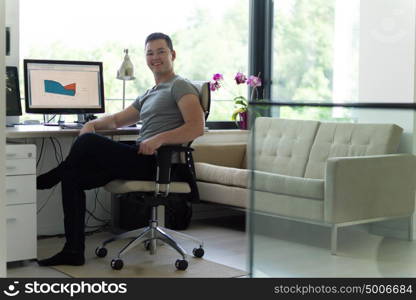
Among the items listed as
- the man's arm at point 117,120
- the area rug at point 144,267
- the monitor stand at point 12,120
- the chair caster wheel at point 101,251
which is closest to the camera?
the area rug at point 144,267

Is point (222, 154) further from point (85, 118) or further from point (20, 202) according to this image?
point (20, 202)

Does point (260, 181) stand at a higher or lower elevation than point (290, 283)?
higher

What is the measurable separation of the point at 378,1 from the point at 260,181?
2753 mm

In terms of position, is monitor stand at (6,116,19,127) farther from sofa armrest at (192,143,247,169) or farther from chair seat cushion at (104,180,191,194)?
sofa armrest at (192,143,247,169)

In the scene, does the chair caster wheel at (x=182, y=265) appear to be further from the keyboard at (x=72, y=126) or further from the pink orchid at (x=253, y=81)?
the pink orchid at (x=253, y=81)

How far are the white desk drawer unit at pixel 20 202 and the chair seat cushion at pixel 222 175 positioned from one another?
55.8 inches

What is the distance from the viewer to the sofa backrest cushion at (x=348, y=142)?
8.29ft

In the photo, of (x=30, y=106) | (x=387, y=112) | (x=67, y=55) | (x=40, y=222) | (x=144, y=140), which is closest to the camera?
(x=387, y=112)

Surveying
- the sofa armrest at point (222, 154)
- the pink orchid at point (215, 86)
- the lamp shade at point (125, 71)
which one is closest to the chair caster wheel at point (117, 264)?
the lamp shade at point (125, 71)

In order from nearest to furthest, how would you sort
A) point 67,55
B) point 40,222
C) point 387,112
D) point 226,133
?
point 387,112
point 40,222
point 67,55
point 226,133

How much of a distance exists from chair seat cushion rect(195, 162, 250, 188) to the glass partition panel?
78.9 inches

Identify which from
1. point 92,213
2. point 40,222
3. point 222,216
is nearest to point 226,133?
point 222,216

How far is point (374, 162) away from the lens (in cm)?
263

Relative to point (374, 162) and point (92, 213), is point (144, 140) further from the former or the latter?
point (374, 162)
